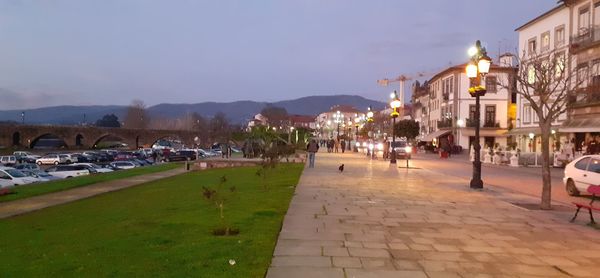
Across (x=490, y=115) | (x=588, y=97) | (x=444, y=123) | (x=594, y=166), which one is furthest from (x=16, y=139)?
(x=594, y=166)

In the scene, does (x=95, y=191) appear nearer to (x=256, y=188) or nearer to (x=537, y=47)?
(x=256, y=188)

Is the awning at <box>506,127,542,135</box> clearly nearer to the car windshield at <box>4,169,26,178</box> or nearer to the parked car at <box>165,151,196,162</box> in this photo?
the parked car at <box>165,151,196,162</box>

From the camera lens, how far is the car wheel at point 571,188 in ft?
58.9

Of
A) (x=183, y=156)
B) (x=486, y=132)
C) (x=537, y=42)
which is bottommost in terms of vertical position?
(x=183, y=156)

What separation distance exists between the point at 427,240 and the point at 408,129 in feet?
279

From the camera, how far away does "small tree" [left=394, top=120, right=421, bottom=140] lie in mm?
92438

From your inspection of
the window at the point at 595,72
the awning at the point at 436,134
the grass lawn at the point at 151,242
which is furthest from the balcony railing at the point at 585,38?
the awning at the point at 436,134

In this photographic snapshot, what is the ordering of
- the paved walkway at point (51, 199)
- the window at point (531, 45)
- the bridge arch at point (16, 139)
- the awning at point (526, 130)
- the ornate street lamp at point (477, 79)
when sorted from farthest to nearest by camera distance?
the bridge arch at point (16, 139) → the awning at point (526, 130) → the window at point (531, 45) → the paved walkway at point (51, 199) → the ornate street lamp at point (477, 79)

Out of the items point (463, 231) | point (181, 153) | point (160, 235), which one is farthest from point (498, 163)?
point (181, 153)

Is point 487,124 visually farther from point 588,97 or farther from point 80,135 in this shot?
point 80,135

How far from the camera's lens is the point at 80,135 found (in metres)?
120

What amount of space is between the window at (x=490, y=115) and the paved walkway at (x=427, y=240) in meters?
Answer: 54.5

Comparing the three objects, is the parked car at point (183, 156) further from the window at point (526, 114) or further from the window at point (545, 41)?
the window at point (545, 41)

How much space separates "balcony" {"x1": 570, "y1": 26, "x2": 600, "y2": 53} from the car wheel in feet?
63.2
